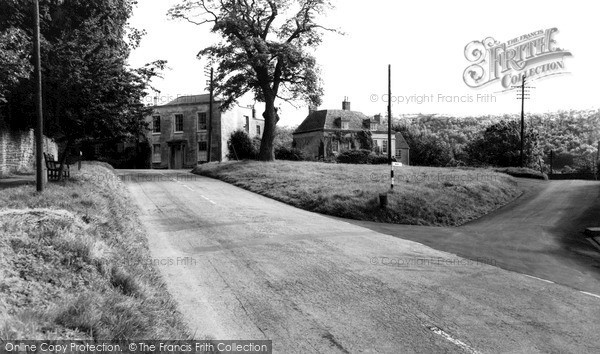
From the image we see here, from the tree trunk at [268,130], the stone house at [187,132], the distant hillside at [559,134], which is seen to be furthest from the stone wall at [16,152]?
the distant hillside at [559,134]

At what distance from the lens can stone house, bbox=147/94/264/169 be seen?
54.6m

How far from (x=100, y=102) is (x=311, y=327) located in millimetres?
13192

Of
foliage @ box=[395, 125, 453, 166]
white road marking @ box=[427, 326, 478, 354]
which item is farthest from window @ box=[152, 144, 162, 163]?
white road marking @ box=[427, 326, 478, 354]

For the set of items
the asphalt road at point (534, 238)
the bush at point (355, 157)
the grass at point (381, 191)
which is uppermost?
the bush at point (355, 157)

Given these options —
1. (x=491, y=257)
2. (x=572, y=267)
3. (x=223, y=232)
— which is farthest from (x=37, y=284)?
(x=572, y=267)

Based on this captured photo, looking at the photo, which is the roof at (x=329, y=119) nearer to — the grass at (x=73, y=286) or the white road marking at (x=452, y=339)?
the grass at (x=73, y=286)

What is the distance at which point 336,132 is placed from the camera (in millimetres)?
66312

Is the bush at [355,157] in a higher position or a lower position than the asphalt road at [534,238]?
higher

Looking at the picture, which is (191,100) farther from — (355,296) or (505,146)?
(355,296)

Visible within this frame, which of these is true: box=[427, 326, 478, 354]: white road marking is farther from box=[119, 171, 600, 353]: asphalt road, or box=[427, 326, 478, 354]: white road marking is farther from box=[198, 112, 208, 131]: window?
box=[198, 112, 208, 131]: window

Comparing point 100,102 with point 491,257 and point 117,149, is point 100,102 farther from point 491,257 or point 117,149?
point 117,149

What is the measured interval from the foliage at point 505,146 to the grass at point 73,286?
63.3 meters

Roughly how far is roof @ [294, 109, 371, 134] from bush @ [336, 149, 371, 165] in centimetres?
1054

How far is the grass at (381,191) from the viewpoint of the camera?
18.9m
